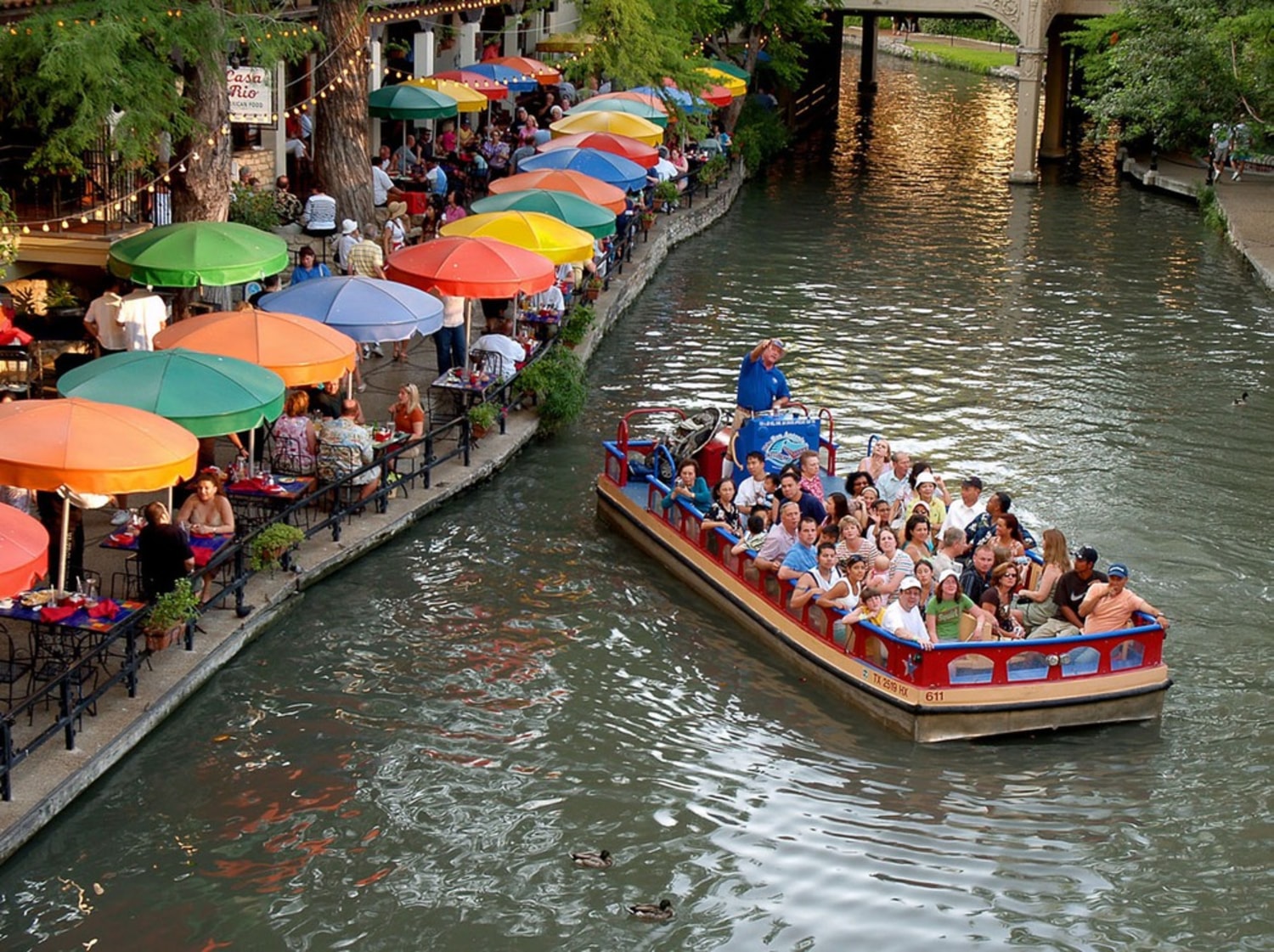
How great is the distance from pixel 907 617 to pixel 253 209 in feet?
57.5

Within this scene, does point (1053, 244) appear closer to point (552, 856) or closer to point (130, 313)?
point (130, 313)

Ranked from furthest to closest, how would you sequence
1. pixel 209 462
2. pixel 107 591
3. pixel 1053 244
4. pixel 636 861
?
pixel 1053 244 → pixel 209 462 → pixel 107 591 → pixel 636 861

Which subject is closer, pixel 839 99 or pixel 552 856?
pixel 552 856

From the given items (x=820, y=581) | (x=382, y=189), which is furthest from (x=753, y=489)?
(x=382, y=189)

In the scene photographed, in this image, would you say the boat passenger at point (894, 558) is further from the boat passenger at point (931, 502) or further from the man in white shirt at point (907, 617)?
the boat passenger at point (931, 502)

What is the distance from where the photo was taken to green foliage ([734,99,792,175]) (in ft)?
159

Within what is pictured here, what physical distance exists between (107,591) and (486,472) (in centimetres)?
618

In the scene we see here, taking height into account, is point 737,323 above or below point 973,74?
below

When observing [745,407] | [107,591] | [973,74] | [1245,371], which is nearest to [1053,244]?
[1245,371]

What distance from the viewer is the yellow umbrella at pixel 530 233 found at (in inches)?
953

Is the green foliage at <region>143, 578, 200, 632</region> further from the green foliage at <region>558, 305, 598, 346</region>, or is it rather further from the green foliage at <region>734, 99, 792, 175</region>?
the green foliage at <region>734, 99, 792, 175</region>

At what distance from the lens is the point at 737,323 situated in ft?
104

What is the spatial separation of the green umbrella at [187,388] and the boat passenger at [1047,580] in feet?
23.8

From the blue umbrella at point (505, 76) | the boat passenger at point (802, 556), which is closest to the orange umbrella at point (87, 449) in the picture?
the boat passenger at point (802, 556)
